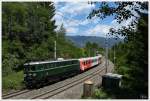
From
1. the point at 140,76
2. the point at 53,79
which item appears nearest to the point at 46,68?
the point at 53,79

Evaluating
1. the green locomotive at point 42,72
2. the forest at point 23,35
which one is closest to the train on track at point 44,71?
the green locomotive at point 42,72

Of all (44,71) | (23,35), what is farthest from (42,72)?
(23,35)

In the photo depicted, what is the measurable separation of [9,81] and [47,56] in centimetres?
2242

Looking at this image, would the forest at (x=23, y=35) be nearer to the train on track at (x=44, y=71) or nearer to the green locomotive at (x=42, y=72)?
the train on track at (x=44, y=71)

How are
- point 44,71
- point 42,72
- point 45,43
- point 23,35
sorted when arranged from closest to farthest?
point 42,72 → point 44,71 → point 23,35 → point 45,43

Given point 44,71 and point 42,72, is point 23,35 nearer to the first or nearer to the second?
point 44,71

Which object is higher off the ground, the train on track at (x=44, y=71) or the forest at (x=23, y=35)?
the forest at (x=23, y=35)

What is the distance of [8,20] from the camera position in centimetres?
5169

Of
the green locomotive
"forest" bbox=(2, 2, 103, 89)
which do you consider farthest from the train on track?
"forest" bbox=(2, 2, 103, 89)

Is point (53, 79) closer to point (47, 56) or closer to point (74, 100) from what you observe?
point (74, 100)

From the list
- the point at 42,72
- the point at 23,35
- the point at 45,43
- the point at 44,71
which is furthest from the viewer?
the point at 45,43

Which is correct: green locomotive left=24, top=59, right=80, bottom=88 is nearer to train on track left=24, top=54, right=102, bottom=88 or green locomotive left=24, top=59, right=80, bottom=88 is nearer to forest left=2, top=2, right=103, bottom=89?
train on track left=24, top=54, right=102, bottom=88

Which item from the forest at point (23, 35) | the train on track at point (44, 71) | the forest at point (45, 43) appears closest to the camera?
the forest at point (45, 43)

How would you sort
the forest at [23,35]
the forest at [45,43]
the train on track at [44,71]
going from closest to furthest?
the forest at [45,43], the train on track at [44,71], the forest at [23,35]
